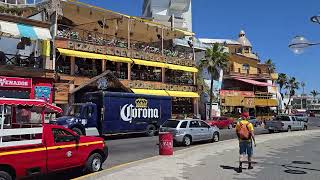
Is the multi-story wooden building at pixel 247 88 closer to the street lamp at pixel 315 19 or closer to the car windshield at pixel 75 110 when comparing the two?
the car windshield at pixel 75 110

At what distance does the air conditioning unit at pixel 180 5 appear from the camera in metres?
88.6

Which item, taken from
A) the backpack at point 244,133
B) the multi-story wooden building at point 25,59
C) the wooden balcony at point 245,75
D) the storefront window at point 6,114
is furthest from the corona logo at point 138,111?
the wooden balcony at point 245,75

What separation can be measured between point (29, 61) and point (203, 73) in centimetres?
2955

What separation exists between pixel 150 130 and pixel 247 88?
138 feet

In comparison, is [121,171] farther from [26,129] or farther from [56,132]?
[26,129]

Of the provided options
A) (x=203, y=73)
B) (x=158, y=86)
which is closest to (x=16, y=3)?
(x=158, y=86)

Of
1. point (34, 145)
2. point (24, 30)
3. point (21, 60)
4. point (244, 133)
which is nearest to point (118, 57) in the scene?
point (21, 60)

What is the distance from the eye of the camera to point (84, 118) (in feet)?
86.7

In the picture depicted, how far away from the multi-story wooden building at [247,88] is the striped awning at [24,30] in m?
33.3

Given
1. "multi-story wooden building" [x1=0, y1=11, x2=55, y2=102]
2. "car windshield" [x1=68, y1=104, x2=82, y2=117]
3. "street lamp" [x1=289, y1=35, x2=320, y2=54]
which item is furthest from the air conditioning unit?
"street lamp" [x1=289, y1=35, x2=320, y2=54]

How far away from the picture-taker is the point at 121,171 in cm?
1253

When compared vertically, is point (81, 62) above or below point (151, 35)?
below

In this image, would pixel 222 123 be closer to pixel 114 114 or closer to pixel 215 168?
pixel 114 114

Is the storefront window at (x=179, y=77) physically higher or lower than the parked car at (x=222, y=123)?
higher
